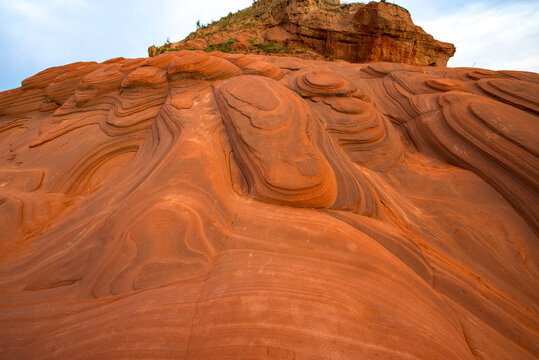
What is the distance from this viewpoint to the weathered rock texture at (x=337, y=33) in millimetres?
13070

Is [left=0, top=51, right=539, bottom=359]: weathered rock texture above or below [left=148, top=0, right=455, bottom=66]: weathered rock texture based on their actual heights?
below

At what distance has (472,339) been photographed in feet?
6.05

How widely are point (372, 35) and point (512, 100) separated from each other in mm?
11745

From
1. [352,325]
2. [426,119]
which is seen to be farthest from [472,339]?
[426,119]

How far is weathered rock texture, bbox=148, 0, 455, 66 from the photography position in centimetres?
1307

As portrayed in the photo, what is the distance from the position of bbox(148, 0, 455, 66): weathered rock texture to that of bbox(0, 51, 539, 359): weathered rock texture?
9920 millimetres

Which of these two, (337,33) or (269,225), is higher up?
(337,33)

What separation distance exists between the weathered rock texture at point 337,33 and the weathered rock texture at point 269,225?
32.5ft

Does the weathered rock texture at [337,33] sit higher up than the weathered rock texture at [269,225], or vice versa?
the weathered rock texture at [337,33]

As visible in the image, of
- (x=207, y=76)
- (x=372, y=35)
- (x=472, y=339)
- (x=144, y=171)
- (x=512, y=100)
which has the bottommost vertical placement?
(x=472, y=339)

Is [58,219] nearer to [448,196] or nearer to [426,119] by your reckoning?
[448,196]

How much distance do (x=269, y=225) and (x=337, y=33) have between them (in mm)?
15269

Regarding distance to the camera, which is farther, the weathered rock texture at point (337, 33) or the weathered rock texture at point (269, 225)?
the weathered rock texture at point (337, 33)

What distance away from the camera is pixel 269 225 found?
7.62ft
